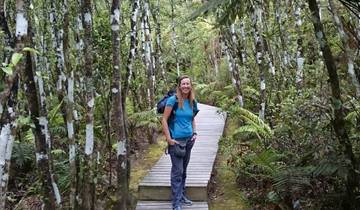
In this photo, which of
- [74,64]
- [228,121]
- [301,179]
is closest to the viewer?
[301,179]

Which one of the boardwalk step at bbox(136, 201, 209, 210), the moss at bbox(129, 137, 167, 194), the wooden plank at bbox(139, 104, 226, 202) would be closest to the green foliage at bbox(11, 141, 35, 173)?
the moss at bbox(129, 137, 167, 194)

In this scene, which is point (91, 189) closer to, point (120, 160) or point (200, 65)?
point (120, 160)

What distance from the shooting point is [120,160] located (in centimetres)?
635

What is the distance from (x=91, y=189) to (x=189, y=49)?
19.5m

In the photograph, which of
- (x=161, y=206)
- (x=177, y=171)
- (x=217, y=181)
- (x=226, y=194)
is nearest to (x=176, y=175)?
(x=177, y=171)

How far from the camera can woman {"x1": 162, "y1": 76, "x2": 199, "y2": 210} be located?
6.49 m

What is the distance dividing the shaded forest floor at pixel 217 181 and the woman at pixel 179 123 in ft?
3.88

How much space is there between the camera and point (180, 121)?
659cm

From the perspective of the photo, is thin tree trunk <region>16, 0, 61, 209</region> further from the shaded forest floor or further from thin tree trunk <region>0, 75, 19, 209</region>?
the shaded forest floor

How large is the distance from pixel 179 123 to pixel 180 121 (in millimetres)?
33

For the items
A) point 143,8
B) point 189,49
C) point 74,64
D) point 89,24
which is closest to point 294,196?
point 89,24

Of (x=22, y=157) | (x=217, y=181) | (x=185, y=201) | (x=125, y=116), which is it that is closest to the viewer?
(x=185, y=201)

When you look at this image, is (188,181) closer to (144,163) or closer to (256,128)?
(256,128)

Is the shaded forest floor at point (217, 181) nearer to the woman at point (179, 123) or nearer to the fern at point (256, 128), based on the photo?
the fern at point (256, 128)
